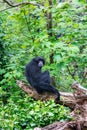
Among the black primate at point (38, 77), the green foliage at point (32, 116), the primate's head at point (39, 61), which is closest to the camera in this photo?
the green foliage at point (32, 116)

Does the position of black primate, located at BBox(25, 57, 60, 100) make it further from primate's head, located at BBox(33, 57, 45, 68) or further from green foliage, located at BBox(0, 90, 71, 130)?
green foliage, located at BBox(0, 90, 71, 130)

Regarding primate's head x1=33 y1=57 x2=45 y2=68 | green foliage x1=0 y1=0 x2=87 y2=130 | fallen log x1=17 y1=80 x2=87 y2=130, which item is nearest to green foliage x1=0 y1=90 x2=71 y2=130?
green foliage x1=0 y1=0 x2=87 y2=130

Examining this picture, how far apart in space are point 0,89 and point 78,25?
8.68 feet

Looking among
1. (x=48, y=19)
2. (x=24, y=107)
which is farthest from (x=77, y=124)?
(x=48, y=19)

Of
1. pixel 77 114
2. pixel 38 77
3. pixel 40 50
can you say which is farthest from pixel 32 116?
pixel 40 50

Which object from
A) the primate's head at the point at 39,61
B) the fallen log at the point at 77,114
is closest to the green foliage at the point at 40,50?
the primate's head at the point at 39,61

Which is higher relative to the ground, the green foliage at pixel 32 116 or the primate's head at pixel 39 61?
the primate's head at pixel 39 61

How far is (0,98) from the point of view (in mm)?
8953

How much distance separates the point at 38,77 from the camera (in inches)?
279

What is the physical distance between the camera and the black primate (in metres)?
6.57

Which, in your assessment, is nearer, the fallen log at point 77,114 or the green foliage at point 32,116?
the fallen log at point 77,114

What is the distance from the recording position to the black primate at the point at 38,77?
21.5ft

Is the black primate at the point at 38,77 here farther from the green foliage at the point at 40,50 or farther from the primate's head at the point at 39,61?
the green foliage at the point at 40,50

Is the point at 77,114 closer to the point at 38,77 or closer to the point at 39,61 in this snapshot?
the point at 38,77
